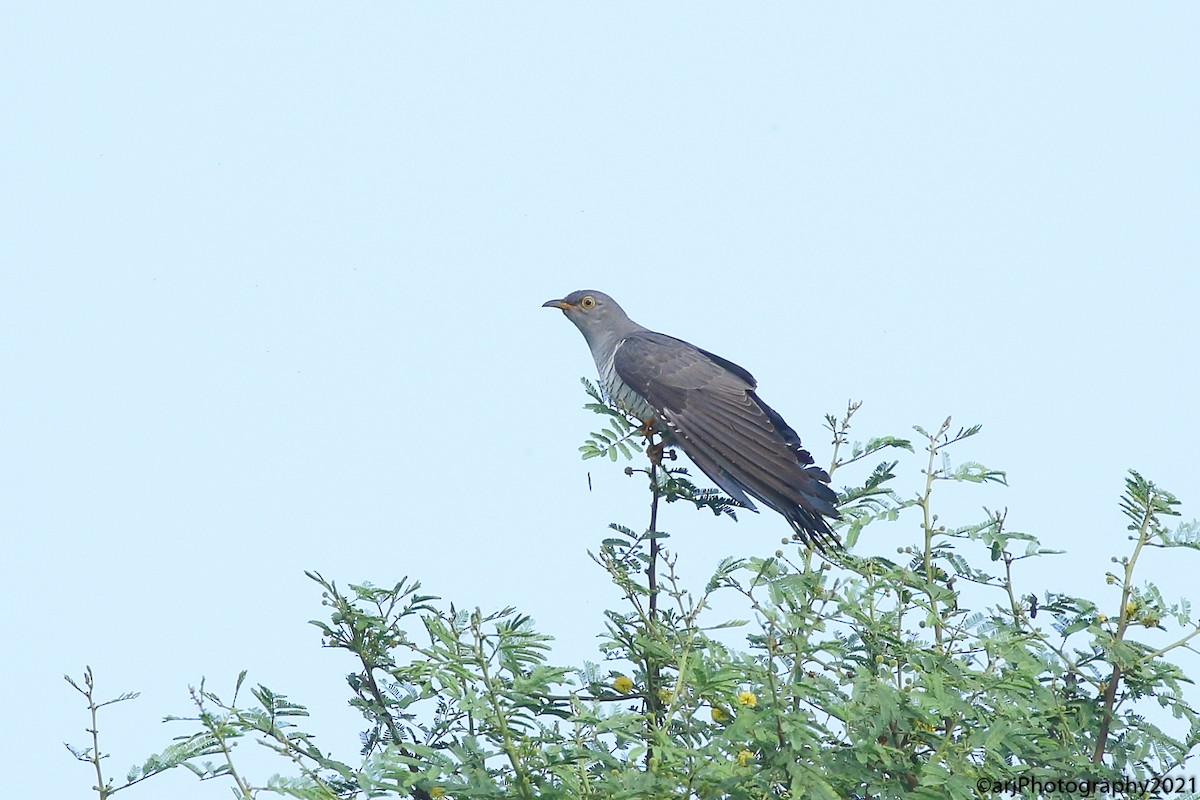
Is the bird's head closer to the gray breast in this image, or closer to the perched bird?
the perched bird

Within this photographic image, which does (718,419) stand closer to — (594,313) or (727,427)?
(727,427)

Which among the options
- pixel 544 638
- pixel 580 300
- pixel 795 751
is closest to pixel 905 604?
pixel 795 751

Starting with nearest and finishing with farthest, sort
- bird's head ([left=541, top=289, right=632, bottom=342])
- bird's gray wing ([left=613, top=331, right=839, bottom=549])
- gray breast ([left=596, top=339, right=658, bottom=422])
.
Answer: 1. bird's gray wing ([left=613, top=331, right=839, bottom=549])
2. gray breast ([left=596, top=339, right=658, bottom=422])
3. bird's head ([left=541, top=289, right=632, bottom=342])

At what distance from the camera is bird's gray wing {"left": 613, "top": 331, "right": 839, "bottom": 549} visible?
469 cm

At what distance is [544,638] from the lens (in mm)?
3510

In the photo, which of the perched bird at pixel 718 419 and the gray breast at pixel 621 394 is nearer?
the perched bird at pixel 718 419

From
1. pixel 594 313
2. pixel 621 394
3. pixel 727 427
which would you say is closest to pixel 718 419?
pixel 727 427

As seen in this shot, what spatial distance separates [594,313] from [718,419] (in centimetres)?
178

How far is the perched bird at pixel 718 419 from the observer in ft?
15.5

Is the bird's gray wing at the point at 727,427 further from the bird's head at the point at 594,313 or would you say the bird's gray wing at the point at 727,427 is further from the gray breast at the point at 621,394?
the bird's head at the point at 594,313

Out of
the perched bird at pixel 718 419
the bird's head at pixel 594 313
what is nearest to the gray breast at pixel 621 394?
the perched bird at pixel 718 419

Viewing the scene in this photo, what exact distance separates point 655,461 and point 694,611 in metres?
1.95

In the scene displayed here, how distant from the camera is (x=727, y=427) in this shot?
5.80 m

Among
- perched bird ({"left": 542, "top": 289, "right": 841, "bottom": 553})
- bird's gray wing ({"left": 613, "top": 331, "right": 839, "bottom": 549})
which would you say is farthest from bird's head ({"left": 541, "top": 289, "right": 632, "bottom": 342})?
bird's gray wing ({"left": 613, "top": 331, "right": 839, "bottom": 549})
